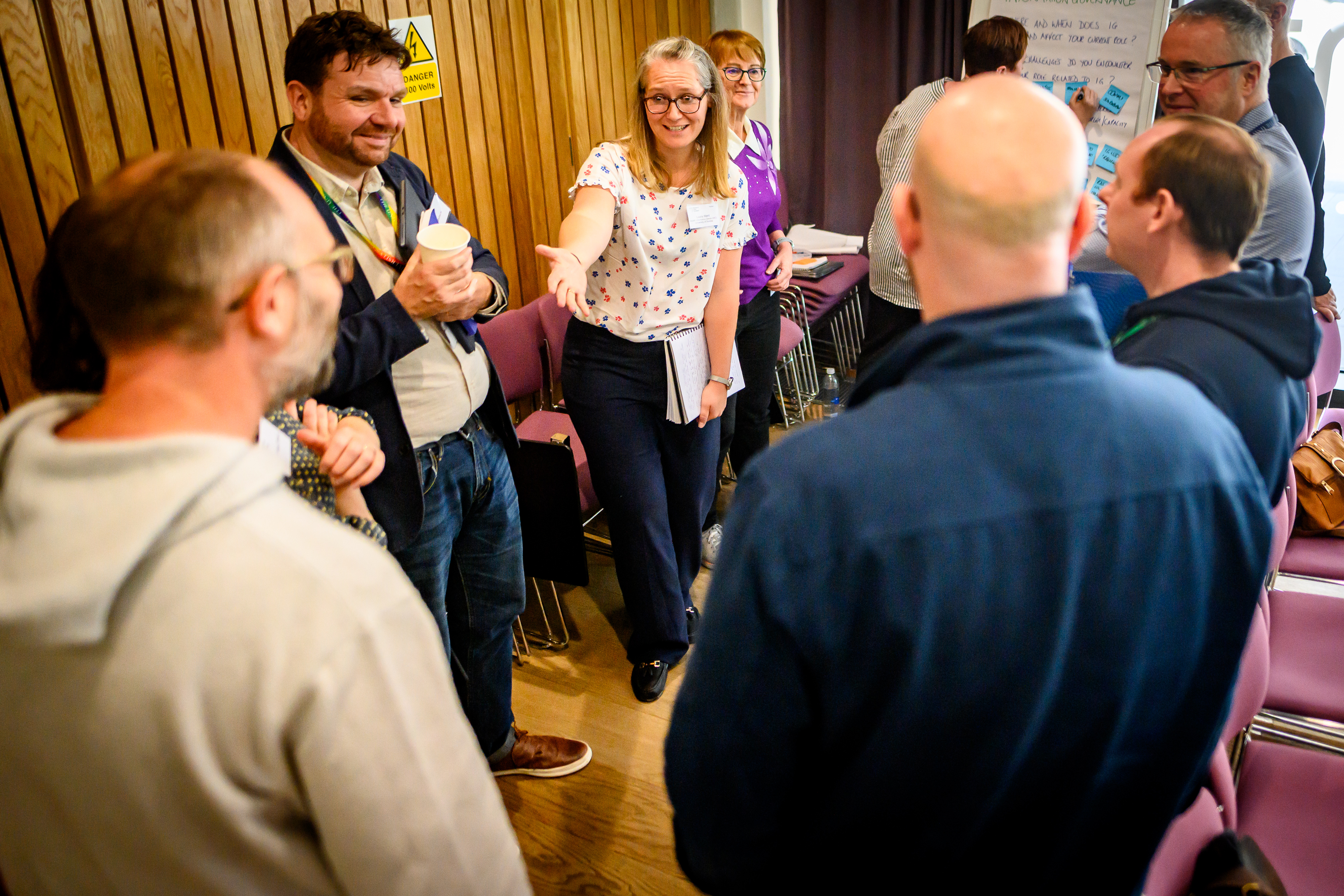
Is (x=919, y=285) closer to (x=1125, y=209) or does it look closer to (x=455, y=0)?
(x=1125, y=209)

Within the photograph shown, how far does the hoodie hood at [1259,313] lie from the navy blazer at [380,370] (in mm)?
1371

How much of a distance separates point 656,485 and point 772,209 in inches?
57.5

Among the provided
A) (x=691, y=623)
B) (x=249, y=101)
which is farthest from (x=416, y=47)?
(x=691, y=623)

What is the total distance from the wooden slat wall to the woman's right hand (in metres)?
0.95

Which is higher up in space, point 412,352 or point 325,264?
point 325,264

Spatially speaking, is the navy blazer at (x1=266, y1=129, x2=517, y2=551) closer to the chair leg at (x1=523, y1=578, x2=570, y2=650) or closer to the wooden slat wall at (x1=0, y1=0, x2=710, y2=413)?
the wooden slat wall at (x1=0, y1=0, x2=710, y2=413)

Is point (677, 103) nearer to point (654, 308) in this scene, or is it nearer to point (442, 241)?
point (654, 308)

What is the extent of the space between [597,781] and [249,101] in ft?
7.27

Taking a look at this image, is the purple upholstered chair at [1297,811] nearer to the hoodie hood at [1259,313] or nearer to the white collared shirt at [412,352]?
the hoodie hood at [1259,313]

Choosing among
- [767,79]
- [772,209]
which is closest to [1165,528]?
[772,209]

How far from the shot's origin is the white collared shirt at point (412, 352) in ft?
5.88

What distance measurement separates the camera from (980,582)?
81cm

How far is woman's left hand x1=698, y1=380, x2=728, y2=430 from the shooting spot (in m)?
2.62

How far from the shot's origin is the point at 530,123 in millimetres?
3678
